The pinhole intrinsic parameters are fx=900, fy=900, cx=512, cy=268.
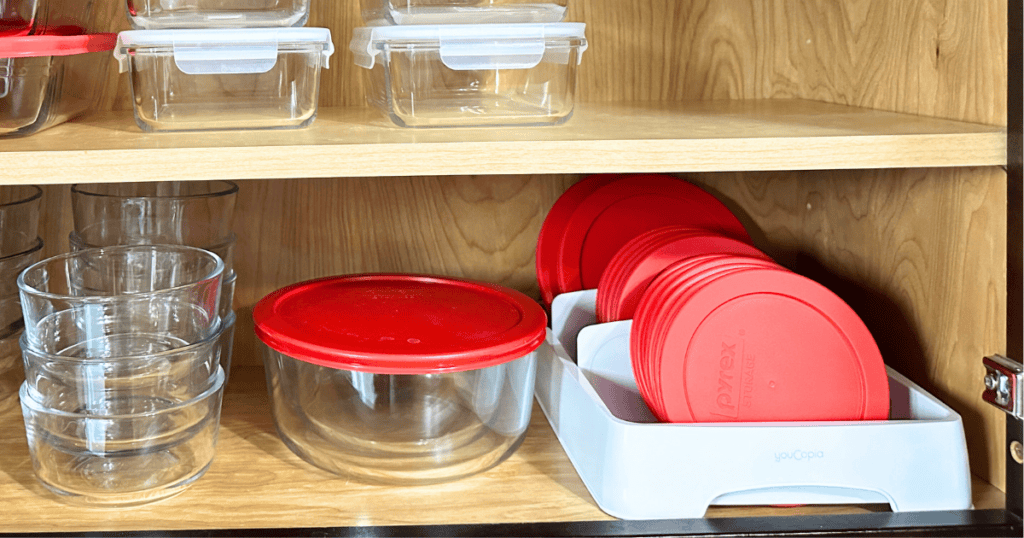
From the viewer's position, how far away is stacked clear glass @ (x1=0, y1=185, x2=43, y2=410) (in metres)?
1.08

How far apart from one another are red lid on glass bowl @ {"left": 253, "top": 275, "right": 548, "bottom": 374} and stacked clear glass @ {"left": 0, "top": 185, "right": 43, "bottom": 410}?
1.05ft

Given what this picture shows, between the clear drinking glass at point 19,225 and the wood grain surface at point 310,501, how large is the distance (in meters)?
0.24

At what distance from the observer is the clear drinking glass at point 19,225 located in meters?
1.09

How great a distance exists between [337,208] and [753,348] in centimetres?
65

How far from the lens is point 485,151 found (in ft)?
2.62

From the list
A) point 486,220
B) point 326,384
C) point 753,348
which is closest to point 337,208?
point 486,220

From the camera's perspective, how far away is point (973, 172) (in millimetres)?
867

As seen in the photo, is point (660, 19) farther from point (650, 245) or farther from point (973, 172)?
point (973, 172)

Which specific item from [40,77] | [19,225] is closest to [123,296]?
[40,77]

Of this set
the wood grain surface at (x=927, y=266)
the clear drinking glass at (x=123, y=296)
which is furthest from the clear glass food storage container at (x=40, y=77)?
the wood grain surface at (x=927, y=266)

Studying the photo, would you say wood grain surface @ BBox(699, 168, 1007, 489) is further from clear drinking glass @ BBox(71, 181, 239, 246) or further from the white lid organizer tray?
clear drinking glass @ BBox(71, 181, 239, 246)

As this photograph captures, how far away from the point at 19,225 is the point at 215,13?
399 mm

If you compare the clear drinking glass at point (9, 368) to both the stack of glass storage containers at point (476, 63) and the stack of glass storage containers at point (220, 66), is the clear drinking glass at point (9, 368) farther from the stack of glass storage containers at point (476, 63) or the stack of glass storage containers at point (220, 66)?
the stack of glass storage containers at point (476, 63)

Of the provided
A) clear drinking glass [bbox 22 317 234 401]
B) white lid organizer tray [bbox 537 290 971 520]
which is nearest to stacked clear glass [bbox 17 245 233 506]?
clear drinking glass [bbox 22 317 234 401]
